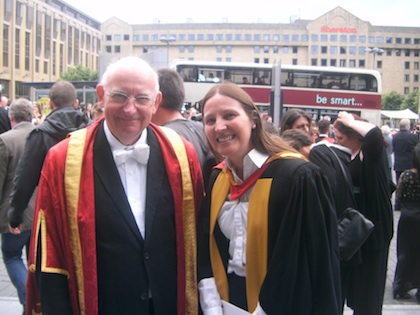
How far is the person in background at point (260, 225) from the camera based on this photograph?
188 cm

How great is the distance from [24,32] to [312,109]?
45240 millimetres

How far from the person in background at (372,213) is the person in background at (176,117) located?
1.45 metres

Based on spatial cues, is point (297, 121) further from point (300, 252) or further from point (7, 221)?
point (7, 221)

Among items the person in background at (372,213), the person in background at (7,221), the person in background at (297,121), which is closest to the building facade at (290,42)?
the person in background at (297,121)

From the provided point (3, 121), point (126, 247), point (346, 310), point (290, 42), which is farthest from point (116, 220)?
point (290, 42)

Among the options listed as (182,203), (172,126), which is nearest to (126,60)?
(182,203)

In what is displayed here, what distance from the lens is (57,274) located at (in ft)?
6.44

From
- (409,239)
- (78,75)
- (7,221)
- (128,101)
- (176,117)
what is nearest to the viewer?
(128,101)

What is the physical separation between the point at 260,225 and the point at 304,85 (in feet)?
69.4

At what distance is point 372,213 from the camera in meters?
3.58

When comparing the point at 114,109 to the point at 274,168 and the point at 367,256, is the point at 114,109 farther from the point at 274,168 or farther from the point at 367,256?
the point at 367,256

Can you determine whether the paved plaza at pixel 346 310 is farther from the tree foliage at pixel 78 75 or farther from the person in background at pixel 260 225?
the tree foliage at pixel 78 75

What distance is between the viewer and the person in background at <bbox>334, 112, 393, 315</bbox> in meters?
3.53

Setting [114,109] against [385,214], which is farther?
[385,214]
